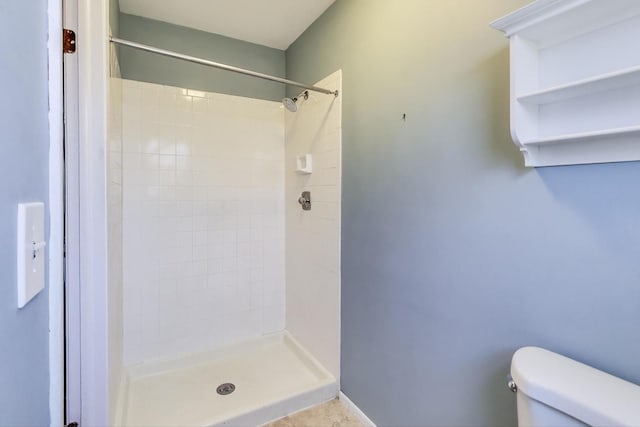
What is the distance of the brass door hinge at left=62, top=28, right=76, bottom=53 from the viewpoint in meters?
0.88

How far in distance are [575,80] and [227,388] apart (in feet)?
7.78

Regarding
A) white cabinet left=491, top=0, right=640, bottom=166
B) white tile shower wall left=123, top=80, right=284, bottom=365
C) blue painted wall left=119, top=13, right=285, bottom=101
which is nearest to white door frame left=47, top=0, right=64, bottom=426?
white cabinet left=491, top=0, right=640, bottom=166

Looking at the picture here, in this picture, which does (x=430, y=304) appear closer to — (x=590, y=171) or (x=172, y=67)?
(x=590, y=171)

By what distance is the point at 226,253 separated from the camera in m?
2.47

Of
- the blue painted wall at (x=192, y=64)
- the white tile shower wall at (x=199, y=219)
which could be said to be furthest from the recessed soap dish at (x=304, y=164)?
the blue painted wall at (x=192, y=64)

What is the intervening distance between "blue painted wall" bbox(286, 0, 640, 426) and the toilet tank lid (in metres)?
0.08

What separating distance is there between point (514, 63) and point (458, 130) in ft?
1.09

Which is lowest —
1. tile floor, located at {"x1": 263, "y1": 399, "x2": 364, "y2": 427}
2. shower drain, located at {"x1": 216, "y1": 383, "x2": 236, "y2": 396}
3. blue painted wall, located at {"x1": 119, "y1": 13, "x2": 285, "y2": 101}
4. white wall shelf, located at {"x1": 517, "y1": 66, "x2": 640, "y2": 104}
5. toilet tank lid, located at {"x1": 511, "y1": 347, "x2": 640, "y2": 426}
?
tile floor, located at {"x1": 263, "y1": 399, "x2": 364, "y2": 427}

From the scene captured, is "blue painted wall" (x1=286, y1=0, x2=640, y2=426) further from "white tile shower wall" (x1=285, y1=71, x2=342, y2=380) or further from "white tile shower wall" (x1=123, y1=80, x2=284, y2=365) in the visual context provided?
"white tile shower wall" (x1=123, y1=80, x2=284, y2=365)

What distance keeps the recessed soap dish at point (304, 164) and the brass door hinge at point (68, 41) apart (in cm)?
145

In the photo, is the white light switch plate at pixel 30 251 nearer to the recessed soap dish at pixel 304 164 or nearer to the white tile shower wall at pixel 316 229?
the white tile shower wall at pixel 316 229

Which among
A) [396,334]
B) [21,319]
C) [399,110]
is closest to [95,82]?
[21,319]

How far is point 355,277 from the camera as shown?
70.3 inches

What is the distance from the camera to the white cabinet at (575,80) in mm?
767
